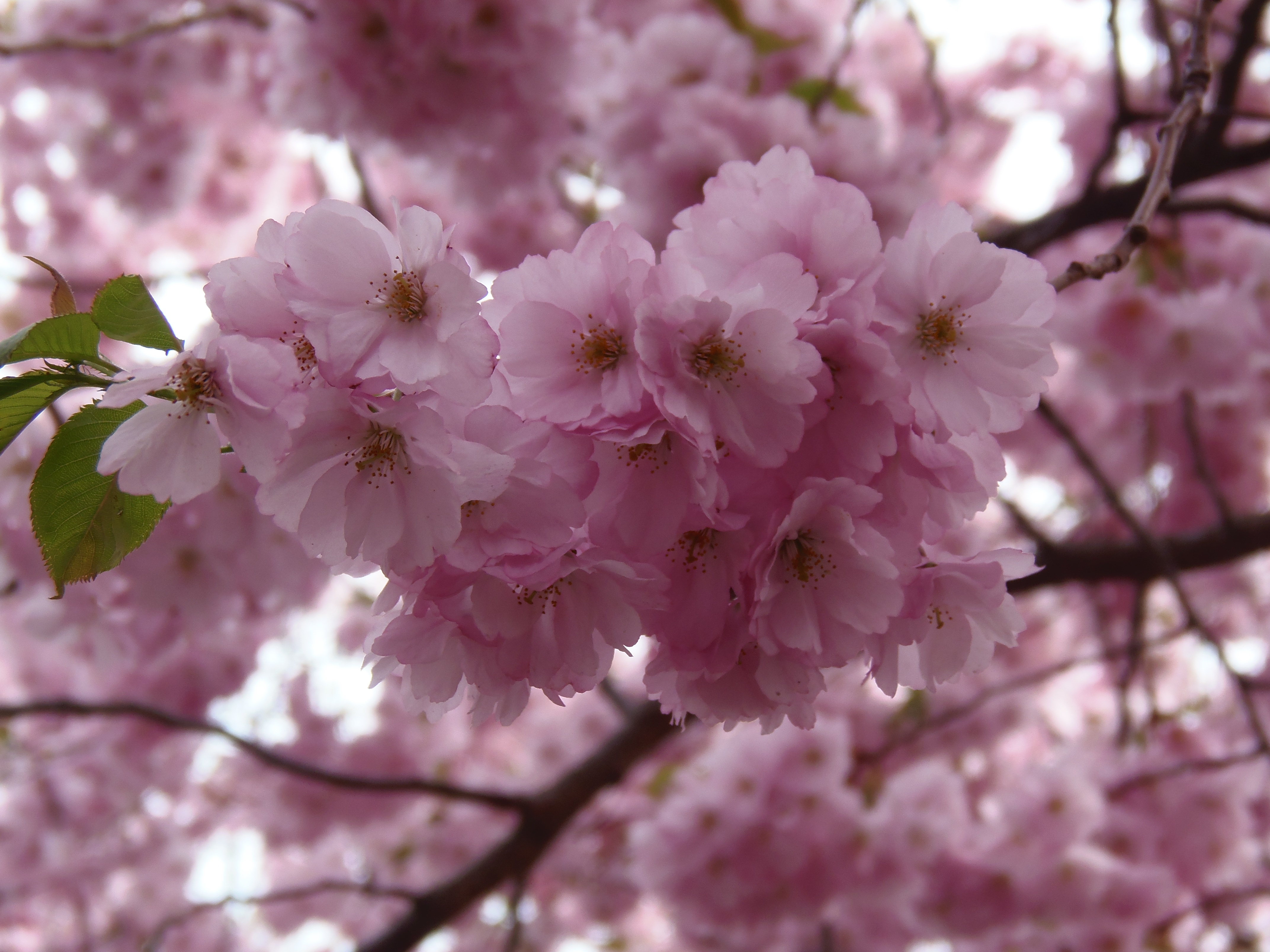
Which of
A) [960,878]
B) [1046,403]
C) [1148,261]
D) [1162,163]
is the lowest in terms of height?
[960,878]

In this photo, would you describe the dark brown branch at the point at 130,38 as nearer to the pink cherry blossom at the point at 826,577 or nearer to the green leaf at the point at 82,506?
the green leaf at the point at 82,506

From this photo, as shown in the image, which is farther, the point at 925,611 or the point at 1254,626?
the point at 1254,626

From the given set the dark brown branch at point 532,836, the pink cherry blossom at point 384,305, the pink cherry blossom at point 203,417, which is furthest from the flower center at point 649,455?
the dark brown branch at point 532,836

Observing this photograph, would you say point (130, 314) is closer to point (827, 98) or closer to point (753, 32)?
point (827, 98)

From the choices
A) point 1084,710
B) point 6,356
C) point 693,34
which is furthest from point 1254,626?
point 6,356

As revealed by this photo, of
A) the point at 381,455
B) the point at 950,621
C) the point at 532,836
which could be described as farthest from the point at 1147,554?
the point at 381,455

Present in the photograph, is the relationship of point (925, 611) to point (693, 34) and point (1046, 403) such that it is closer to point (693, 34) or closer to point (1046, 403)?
point (1046, 403)
